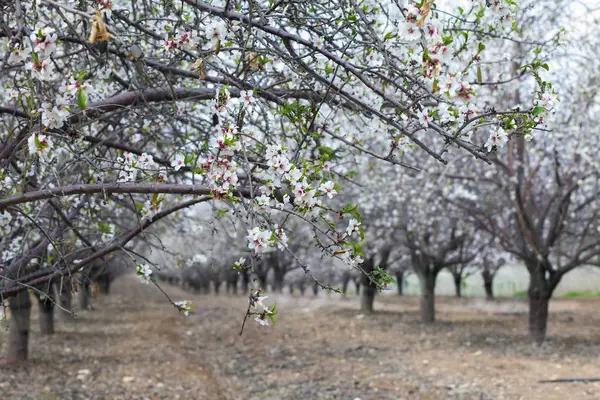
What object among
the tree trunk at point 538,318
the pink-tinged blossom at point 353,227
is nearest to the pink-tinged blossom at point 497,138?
the pink-tinged blossom at point 353,227

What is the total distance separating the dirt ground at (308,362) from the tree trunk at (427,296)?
0.62 meters

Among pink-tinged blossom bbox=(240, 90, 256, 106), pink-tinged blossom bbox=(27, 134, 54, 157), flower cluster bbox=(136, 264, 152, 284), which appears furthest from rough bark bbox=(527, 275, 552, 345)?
pink-tinged blossom bbox=(27, 134, 54, 157)

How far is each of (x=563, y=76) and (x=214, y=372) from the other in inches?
317

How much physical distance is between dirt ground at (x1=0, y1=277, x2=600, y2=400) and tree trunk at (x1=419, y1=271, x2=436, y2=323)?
624 mm

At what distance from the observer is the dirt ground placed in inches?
305

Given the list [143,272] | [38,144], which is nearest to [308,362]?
[143,272]

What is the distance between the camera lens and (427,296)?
54.6 feet

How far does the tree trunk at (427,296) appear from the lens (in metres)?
16.4

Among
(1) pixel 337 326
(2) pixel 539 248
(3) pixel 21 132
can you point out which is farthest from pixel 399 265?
(3) pixel 21 132

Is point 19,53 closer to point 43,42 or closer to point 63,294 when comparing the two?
point 43,42

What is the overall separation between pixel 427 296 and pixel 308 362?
7300mm

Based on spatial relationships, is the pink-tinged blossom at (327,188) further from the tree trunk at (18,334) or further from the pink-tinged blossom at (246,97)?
the tree trunk at (18,334)

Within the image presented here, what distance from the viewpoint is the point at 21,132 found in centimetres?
345

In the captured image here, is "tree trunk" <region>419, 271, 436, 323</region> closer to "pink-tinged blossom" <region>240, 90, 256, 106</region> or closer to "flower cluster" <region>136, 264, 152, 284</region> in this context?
"flower cluster" <region>136, 264, 152, 284</region>
